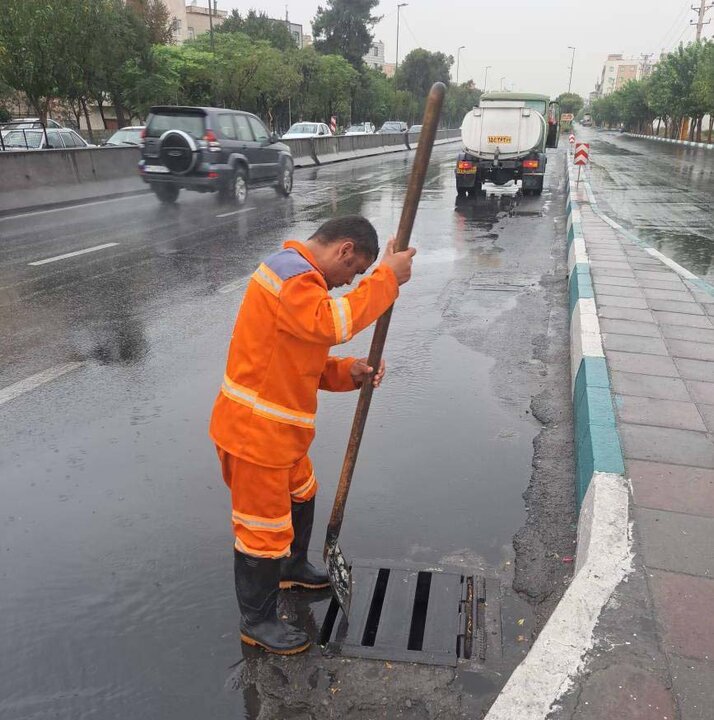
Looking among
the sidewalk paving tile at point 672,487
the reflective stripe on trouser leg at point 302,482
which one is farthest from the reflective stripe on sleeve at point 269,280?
the sidewalk paving tile at point 672,487

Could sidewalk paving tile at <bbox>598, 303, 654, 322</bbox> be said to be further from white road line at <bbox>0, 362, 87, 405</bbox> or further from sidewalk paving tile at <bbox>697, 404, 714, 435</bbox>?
white road line at <bbox>0, 362, 87, 405</bbox>

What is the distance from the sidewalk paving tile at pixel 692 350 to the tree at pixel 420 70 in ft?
277

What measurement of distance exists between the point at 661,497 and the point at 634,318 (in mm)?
3180

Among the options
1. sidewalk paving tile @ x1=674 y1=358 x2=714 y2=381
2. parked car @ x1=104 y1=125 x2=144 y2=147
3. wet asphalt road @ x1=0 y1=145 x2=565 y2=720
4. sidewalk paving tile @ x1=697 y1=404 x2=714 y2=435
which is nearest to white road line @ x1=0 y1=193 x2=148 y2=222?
parked car @ x1=104 y1=125 x2=144 y2=147

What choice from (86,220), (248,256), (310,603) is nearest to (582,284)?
(248,256)

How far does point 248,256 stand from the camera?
31.1 ft

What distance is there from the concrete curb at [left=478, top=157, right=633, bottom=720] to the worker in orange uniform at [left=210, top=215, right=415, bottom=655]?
2.77 ft

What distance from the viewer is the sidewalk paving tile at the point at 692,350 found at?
517cm

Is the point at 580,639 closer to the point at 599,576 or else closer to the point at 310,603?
the point at 599,576

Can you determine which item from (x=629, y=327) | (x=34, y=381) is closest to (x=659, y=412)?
(x=629, y=327)

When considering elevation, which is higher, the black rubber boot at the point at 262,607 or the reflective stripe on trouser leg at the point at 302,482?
the reflective stripe on trouser leg at the point at 302,482

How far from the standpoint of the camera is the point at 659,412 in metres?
4.16

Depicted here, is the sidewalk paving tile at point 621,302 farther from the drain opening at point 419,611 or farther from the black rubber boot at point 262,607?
the black rubber boot at point 262,607

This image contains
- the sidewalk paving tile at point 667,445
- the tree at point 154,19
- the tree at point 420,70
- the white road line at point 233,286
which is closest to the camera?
the sidewalk paving tile at point 667,445
